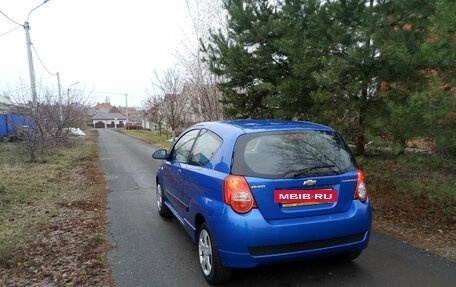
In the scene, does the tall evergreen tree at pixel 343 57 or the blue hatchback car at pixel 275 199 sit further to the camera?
the tall evergreen tree at pixel 343 57

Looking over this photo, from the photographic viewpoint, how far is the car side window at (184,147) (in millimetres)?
4973

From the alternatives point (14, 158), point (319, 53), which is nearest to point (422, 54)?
point (319, 53)

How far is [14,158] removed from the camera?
49.1ft

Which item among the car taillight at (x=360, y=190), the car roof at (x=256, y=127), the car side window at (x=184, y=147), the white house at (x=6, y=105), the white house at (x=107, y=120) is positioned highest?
the white house at (x=6, y=105)

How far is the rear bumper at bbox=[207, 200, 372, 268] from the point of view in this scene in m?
3.31

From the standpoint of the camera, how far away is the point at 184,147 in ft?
17.1

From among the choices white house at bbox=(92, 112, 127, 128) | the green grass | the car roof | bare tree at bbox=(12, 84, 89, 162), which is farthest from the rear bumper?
white house at bbox=(92, 112, 127, 128)

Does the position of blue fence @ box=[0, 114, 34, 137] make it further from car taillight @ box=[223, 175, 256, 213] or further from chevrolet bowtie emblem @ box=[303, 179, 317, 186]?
chevrolet bowtie emblem @ box=[303, 179, 317, 186]

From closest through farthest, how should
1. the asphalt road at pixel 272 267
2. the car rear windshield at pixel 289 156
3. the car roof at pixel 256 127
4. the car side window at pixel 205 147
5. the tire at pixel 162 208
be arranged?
the car rear windshield at pixel 289 156 < the asphalt road at pixel 272 267 < the car roof at pixel 256 127 < the car side window at pixel 205 147 < the tire at pixel 162 208

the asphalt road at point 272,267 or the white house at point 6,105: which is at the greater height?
the white house at point 6,105

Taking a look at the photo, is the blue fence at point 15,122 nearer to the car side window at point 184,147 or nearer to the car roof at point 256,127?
the car side window at point 184,147

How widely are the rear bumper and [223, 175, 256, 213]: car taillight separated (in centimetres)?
6

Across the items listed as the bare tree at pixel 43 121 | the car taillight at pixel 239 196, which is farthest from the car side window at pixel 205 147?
the bare tree at pixel 43 121

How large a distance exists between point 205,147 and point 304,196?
4.62ft
